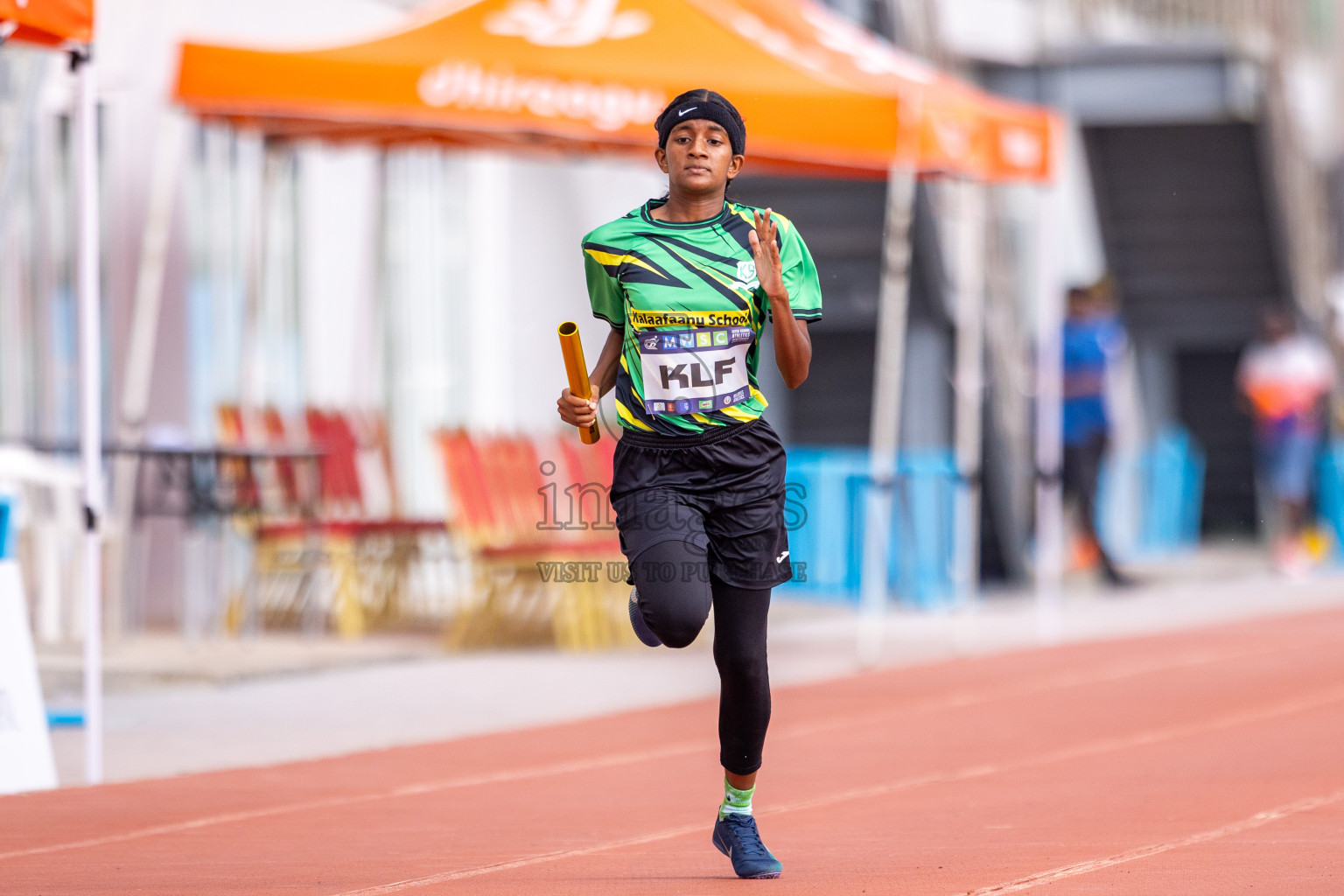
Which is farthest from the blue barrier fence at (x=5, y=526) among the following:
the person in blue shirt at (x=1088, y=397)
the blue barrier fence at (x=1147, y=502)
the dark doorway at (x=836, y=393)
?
the blue barrier fence at (x=1147, y=502)

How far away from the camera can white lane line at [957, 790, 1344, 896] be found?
5.76 meters

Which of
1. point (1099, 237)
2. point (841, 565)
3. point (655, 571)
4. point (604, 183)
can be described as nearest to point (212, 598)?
point (841, 565)

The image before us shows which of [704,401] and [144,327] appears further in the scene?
[144,327]

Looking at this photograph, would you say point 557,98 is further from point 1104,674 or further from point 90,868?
point 90,868

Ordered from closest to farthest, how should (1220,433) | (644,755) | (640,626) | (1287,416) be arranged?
1. (640,626)
2. (644,755)
3. (1287,416)
4. (1220,433)

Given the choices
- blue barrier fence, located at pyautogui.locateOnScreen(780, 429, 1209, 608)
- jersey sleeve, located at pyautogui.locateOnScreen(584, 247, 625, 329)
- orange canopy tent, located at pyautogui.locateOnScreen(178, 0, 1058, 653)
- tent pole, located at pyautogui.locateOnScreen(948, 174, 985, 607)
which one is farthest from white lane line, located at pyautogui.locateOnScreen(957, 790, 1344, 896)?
blue barrier fence, located at pyautogui.locateOnScreen(780, 429, 1209, 608)

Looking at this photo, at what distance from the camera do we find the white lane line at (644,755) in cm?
685

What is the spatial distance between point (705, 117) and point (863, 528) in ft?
32.0

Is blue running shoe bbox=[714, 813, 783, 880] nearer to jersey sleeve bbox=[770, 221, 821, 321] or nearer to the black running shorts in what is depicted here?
the black running shorts

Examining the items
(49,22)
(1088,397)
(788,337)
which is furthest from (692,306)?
(1088,397)

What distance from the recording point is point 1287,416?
1814 centimetres

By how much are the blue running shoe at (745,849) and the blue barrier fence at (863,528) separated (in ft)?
29.0

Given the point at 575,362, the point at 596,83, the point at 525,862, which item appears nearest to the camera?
the point at 575,362

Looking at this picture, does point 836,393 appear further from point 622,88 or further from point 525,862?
point 525,862
